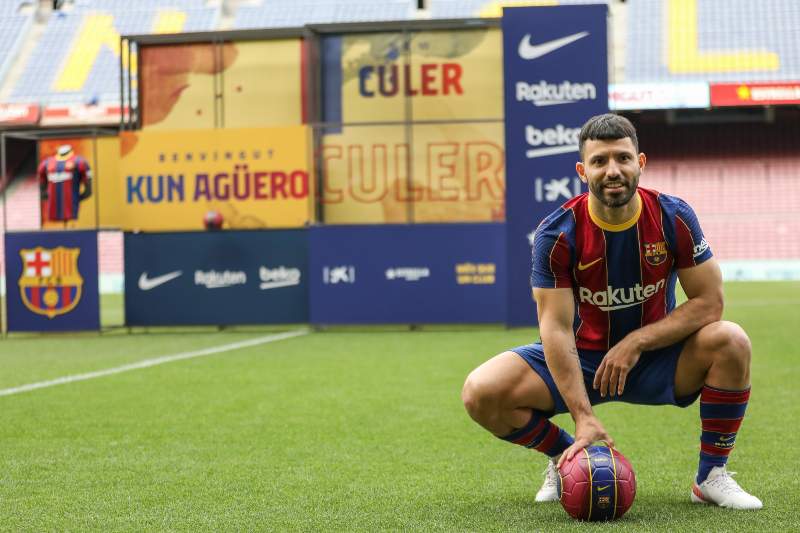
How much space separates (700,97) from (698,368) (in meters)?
29.0

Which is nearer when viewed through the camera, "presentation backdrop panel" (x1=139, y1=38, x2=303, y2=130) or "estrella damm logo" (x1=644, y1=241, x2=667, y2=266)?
"estrella damm logo" (x1=644, y1=241, x2=667, y2=266)

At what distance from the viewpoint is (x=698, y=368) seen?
4.18 meters

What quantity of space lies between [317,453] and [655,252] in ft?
7.18

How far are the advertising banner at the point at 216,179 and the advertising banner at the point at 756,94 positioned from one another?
19.8 meters

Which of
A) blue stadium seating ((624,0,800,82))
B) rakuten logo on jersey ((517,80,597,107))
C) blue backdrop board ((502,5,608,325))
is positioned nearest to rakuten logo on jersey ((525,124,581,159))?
blue backdrop board ((502,5,608,325))

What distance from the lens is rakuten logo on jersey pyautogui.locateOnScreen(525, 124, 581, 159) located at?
44.3 ft

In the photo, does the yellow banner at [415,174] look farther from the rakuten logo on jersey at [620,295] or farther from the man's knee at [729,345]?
the man's knee at [729,345]

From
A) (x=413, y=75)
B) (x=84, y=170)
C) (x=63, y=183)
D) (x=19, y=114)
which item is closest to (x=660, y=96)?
(x=19, y=114)

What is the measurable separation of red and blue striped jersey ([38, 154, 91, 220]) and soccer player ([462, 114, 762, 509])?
1170 centimetres

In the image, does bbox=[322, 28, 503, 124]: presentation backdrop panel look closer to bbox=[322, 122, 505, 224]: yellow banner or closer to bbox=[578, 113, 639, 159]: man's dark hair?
bbox=[322, 122, 505, 224]: yellow banner

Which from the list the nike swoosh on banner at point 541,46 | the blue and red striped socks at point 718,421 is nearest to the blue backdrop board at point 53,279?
the nike swoosh on banner at point 541,46

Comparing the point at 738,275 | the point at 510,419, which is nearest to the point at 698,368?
the point at 510,419

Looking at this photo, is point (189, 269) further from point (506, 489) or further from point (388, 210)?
point (506, 489)

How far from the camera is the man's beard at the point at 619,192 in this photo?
3949 millimetres
